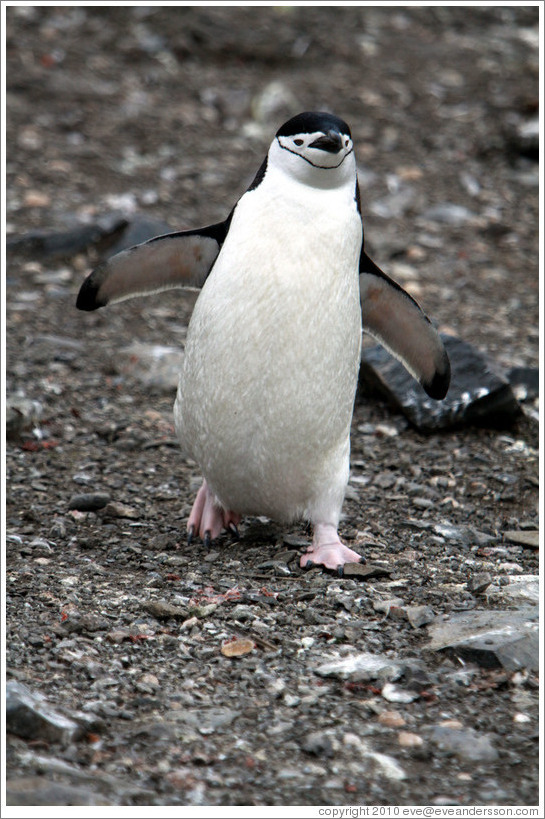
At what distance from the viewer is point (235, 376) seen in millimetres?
3195

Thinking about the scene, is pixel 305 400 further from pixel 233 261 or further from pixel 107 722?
pixel 107 722

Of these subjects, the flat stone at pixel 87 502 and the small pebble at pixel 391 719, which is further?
the flat stone at pixel 87 502

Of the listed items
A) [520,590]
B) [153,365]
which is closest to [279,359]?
[520,590]

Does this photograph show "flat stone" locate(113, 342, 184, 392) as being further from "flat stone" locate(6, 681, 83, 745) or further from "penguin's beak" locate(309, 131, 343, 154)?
"flat stone" locate(6, 681, 83, 745)

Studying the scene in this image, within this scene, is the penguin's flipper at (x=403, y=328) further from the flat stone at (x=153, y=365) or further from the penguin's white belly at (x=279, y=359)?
the flat stone at (x=153, y=365)

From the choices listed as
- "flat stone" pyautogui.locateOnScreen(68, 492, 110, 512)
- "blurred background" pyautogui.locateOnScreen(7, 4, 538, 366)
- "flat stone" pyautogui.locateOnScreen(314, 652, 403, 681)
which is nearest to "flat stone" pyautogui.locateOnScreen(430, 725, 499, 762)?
"flat stone" pyautogui.locateOnScreen(314, 652, 403, 681)

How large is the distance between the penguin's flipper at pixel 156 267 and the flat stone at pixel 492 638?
143cm

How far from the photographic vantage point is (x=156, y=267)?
11.7ft

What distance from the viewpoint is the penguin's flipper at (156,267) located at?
11.3 feet

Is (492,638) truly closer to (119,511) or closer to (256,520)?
(256,520)

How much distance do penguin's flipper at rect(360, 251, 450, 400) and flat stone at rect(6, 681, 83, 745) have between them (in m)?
1.84

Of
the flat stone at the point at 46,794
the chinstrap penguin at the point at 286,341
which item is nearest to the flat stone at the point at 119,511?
the chinstrap penguin at the point at 286,341

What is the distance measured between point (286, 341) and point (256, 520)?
866mm

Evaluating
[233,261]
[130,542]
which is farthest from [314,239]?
[130,542]
